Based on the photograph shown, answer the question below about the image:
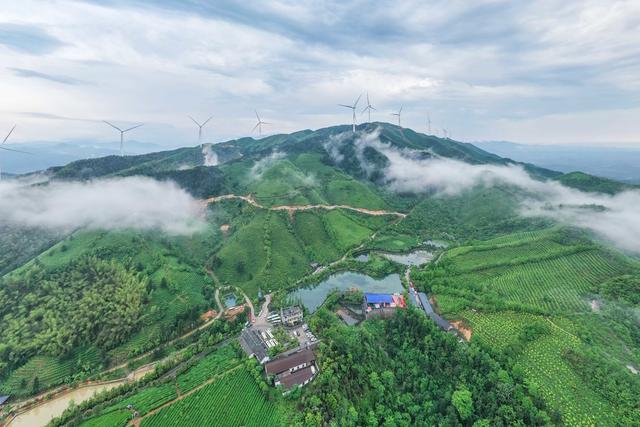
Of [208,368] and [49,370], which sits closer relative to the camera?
[208,368]

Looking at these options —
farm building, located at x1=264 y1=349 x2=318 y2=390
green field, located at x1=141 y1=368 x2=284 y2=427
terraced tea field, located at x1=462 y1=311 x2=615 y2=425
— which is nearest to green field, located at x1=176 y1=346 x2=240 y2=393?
green field, located at x1=141 y1=368 x2=284 y2=427

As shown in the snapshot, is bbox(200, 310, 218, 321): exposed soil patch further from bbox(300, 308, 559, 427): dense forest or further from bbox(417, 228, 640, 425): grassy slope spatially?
bbox(417, 228, 640, 425): grassy slope

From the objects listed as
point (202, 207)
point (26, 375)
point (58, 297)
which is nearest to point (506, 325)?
point (26, 375)

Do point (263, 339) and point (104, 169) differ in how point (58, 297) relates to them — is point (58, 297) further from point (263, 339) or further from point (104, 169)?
point (104, 169)

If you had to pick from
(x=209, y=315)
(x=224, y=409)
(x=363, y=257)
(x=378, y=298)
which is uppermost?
(x=378, y=298)

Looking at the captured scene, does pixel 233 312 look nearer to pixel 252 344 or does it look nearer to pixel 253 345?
pixel 252 344

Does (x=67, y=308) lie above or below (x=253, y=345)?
above

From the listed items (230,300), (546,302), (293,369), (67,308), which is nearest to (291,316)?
(293,369)
